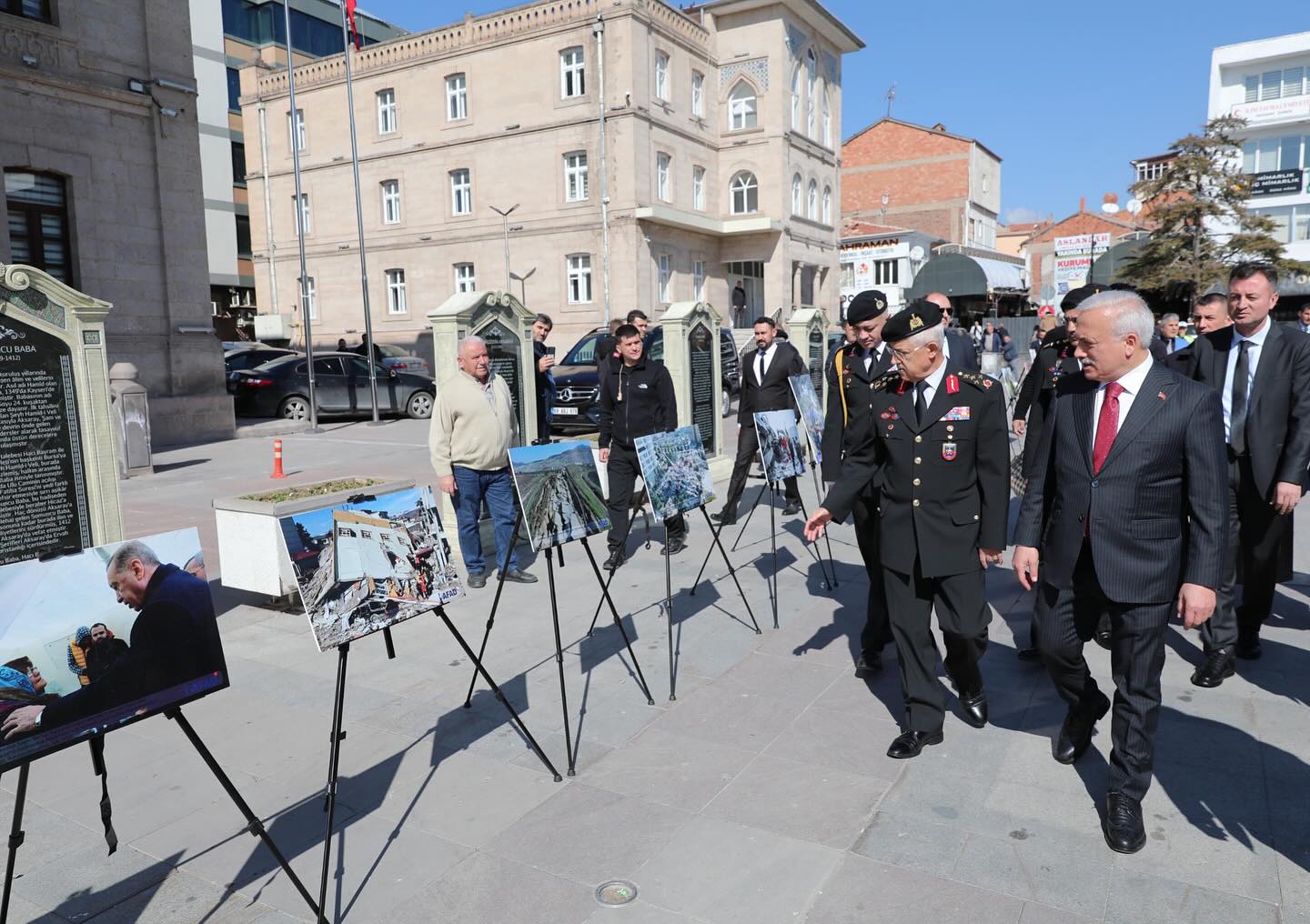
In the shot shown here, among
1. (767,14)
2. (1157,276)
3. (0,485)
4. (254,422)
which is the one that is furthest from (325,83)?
(0,485)

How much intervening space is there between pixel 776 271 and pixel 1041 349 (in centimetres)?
Result: 3415

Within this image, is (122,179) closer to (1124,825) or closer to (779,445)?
(779,445)

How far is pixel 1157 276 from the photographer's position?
32.0m

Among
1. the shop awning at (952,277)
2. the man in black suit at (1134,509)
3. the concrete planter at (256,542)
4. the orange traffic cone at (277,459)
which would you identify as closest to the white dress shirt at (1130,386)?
the man in black suit at (1134,509)

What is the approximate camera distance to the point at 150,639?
289 cm

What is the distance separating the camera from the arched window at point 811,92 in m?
41.7

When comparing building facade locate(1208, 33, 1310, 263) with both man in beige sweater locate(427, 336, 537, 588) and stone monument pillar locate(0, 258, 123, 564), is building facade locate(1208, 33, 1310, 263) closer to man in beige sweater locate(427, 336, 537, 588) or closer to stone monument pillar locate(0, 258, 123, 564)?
man in beige sweater locate(427, 336, 537, 588)

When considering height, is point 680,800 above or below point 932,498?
below

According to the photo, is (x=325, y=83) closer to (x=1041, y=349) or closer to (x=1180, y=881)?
(x=1041, y=349)

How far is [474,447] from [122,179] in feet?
43.0

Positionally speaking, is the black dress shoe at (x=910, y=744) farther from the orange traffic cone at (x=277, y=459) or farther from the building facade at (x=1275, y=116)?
the building facade at (x=1275, y=116)

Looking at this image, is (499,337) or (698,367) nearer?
(499,337)

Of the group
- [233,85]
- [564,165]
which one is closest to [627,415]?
[564,165]

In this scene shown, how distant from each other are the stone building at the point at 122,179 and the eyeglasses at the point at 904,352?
621 inches
